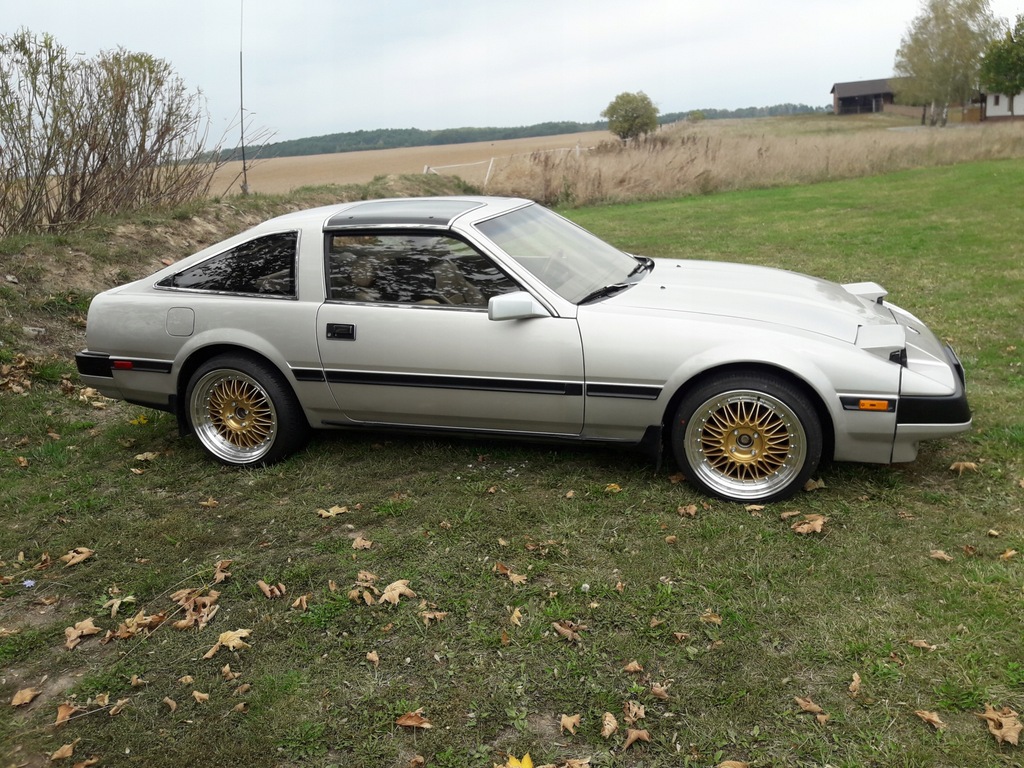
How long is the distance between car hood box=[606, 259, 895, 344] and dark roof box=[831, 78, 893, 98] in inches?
3659

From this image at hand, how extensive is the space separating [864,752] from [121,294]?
15.8 feet

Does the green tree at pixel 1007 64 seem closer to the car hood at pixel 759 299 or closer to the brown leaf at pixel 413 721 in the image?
the car hood at pixel 759 299

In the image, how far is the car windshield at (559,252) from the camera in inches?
189

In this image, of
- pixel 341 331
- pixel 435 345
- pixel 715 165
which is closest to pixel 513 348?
pixel 435 345

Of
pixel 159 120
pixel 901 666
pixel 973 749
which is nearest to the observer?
pixel 973 749

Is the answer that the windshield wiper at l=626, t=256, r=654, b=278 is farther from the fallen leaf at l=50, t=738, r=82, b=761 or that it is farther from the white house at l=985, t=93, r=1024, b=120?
the white house at l=985, t=93, r=1024, b=120

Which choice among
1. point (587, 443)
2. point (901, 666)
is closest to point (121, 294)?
point (587, 443)

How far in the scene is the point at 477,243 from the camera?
15.6 feet

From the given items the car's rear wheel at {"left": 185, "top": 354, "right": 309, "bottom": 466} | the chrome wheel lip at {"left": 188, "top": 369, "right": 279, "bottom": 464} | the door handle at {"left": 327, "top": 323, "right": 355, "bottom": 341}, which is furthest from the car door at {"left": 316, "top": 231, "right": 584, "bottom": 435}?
the chrome wheel lip at {"left": 188, "top": 369, "right": 279, "bottom": 464}

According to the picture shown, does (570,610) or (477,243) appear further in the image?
(477,243)

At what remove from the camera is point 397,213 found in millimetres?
5070

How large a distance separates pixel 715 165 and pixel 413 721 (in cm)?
2244

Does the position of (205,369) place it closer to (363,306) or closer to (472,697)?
(363,306)

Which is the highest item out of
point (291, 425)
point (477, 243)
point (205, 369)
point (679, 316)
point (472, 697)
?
point (477, 243)
